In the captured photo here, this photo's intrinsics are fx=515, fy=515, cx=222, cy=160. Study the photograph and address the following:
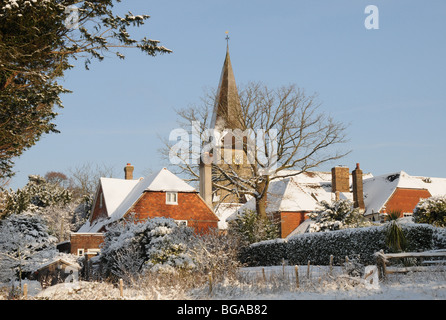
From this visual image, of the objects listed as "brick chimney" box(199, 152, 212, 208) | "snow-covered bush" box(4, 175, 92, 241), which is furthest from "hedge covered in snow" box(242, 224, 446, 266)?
"snow-covered bush" box(4, 175, 92, 241)

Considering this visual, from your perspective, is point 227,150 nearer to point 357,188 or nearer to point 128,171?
point 128,171

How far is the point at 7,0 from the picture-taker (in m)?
15.5

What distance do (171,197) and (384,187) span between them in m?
23.9

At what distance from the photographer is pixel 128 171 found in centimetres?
5131

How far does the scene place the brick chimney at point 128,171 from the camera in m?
51.0

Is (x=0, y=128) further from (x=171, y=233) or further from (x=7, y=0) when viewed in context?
(x=171, y=233)

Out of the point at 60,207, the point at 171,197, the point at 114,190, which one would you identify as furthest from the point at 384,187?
the point at 60,207

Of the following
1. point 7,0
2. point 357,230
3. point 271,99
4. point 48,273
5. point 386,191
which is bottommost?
point 48,273

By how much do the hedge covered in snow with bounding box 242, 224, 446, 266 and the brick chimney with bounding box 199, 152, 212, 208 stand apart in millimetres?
6807

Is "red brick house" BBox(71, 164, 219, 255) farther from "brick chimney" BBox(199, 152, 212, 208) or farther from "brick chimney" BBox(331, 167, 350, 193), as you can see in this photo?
"brick chimney" BBox(331, 167, 350, 193)

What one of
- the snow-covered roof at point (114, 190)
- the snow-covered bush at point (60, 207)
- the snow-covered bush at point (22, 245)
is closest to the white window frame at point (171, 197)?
the snow-covered roof at point (114, 190)

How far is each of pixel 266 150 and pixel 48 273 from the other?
18.6 meters
